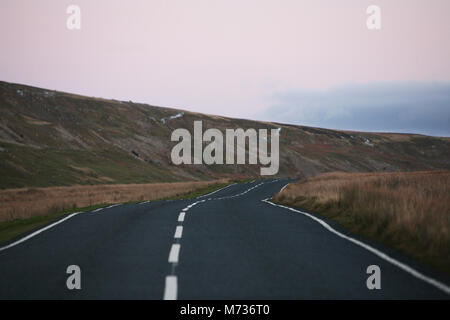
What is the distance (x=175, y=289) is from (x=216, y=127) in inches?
5223

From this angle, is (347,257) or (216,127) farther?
(216,127)

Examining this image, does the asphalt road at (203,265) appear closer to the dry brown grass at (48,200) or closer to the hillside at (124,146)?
the dry brown grass at (48,200)

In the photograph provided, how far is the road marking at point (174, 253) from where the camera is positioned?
27.0ft

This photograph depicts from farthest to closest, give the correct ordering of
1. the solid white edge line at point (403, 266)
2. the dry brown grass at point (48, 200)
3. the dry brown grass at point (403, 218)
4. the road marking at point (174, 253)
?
the dry brown grass at point (48, 200), the dry brown grass at point (403, 218), the road marking at point (174, 253), the solid white edge line at point (403, 266)

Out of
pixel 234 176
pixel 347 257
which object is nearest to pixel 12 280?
pixel 347 257

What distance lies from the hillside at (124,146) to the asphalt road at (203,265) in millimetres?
46945

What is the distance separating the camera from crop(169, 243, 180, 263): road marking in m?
8.24

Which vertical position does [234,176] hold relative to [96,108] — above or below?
below

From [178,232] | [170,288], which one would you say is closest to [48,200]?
[178,232]

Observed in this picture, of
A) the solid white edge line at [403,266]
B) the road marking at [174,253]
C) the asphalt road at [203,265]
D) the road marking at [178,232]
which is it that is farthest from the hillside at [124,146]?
the solid white edge line at [403,266]

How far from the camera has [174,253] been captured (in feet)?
29.1

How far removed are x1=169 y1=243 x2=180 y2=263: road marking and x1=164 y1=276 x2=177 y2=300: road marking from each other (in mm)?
1229

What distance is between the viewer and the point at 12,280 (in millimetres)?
7016
